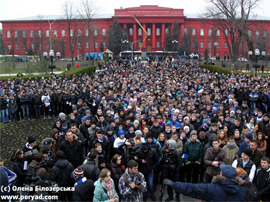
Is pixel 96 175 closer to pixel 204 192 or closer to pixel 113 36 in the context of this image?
pixel 204 192

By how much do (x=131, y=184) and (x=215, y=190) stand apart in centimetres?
193

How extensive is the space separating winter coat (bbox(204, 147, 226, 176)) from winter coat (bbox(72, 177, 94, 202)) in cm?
299

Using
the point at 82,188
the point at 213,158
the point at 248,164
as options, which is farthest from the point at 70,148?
the point at 248,164

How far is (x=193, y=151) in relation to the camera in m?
7.33

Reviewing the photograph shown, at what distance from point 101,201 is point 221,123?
243 inches

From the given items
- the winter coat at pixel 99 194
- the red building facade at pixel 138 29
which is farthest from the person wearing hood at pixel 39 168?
the red building facade at pixel 138 29

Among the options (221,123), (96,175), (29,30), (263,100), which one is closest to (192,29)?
(29,30)

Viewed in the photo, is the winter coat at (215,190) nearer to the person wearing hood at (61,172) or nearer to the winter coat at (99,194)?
the winter coat at (99,194)

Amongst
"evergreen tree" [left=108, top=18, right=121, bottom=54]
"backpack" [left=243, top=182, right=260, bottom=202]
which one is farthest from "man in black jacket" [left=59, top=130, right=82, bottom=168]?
"evergreen tree" [left=108, top=18, right=121, bottom=54]

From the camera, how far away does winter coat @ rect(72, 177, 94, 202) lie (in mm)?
4949

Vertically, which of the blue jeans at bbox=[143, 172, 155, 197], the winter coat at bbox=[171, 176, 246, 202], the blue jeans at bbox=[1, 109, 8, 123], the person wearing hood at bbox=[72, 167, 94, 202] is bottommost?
the blue jeans at bbox=[143, 172, 155, 197]

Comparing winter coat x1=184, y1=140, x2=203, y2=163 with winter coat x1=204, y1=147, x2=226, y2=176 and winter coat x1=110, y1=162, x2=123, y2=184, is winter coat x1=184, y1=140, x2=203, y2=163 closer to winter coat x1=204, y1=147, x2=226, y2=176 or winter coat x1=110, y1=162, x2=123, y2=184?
winter coat x1=204, y1=147, x2=226, y2=176

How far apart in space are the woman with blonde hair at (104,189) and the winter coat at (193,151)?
9.54 ft

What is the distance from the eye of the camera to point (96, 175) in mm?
5598
